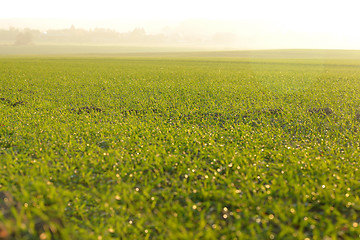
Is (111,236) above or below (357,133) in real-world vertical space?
below

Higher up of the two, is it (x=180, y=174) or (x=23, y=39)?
(x=23, y=39)

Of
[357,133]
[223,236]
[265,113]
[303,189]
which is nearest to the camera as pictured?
[223,236]

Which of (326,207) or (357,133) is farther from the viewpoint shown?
(357,133)

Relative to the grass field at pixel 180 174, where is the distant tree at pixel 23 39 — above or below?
above

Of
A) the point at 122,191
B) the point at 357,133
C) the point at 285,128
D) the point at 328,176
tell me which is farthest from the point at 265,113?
the point at 122,191

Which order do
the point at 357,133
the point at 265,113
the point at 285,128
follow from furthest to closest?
the point at 265,113 → the point at 285,128 → the point at 357,133

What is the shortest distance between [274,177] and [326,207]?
3.86 feet

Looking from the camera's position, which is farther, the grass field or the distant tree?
the distant tree

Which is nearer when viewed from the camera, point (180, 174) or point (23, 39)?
point (180, 174)

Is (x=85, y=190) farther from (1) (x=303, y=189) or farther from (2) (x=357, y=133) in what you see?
(2) (x=357, y=133)

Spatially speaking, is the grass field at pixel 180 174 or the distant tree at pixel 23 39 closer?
the grass field at pixel 180 174

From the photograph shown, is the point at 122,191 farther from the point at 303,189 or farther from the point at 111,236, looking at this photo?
the point at 303,189

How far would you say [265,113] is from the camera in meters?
11.4

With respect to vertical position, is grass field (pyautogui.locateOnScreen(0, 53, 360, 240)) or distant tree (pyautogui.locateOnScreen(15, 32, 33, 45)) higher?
distant tree (pyautogui.locateOnScreen(15, 32, 33, 45))
